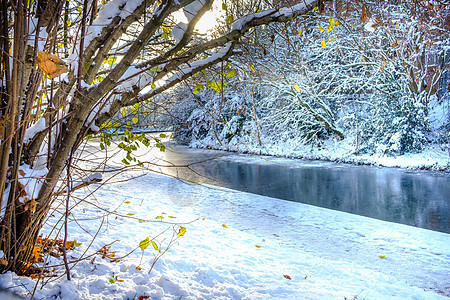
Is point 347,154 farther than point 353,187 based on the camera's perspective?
Yes

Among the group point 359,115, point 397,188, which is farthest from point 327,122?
point 397,188

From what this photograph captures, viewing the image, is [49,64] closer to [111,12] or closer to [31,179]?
[111,12]

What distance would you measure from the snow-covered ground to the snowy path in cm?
1

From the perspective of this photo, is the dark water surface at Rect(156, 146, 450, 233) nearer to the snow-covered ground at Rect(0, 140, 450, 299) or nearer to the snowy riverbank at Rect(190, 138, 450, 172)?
the snowy riverbank at Rect(190, 138, 450, 172)

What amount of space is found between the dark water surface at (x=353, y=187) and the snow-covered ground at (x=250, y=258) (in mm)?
1068

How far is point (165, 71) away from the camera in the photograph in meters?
2.51

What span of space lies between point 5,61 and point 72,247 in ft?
5.96

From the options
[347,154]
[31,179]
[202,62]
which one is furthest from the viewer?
[347,154]

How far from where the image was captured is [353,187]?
988 cm

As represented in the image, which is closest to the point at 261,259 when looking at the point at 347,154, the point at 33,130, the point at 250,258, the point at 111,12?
the point at 250,258

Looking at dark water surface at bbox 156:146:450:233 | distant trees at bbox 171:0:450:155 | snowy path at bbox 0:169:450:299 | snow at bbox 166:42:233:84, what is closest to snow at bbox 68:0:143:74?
snow at bbox 166:42:233:84

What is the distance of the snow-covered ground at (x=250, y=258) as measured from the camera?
282 centimetres

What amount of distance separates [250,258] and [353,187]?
22.4 feet

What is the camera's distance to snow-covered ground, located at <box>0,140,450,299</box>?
9.25ft
